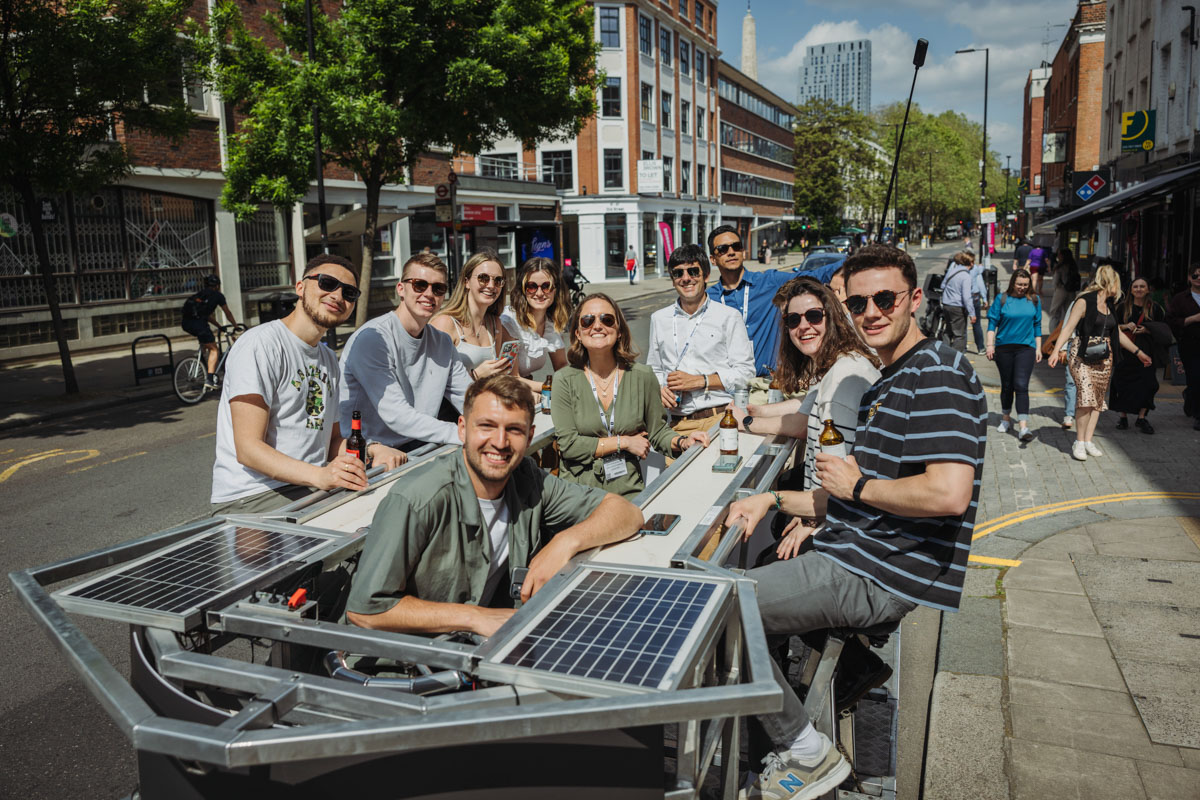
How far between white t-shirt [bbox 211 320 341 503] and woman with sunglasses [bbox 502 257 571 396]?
98.3 inches

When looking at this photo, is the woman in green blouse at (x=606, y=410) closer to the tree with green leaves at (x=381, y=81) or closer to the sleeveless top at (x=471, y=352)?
the sleeveless top at (x=471, y=352)

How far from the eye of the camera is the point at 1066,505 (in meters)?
7.71

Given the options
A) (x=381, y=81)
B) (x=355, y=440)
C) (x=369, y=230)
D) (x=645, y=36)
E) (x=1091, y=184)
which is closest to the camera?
(x=355, y=440)

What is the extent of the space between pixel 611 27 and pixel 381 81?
3292cm

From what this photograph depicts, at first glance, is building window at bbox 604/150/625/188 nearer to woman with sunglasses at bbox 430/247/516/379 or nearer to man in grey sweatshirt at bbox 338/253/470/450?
woman with sunglasses at bbox 430/247/516/379

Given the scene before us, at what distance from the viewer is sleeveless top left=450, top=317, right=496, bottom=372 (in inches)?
226

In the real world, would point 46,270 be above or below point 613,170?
below

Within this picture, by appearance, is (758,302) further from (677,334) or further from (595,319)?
(595,319)

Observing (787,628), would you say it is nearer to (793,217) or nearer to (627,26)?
→ (627,26)

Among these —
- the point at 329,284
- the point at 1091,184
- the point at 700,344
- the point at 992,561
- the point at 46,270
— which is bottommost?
the point at 992,561

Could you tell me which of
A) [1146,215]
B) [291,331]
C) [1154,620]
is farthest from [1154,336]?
[1146,215]

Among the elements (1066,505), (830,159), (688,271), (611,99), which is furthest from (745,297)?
(830,159)

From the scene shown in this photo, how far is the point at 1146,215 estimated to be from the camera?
78.2 feet

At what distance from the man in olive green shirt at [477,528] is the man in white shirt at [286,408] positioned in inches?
32.4
